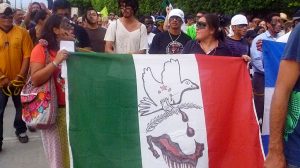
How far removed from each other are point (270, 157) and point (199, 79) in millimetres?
1746

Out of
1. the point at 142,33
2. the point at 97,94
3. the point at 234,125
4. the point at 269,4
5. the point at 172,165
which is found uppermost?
the point at 269,4

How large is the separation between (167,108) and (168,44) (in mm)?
1774

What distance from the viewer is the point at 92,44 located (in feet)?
24.5

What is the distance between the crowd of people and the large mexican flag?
0.87 ft

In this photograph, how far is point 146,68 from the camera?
427 centimetres

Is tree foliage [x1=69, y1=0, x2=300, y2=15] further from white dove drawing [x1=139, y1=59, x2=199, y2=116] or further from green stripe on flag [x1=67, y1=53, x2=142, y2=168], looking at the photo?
green stripe on flag [x1=67, y1=53, x2=142, y2=168]

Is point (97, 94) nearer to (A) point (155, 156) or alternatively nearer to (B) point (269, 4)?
(A) point (155, 156)

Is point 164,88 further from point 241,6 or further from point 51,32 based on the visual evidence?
point 241,6

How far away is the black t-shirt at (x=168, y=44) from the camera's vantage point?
5.80 metres

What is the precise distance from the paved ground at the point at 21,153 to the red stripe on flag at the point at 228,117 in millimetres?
2456

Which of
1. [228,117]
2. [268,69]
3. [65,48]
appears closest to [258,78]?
[268,69]

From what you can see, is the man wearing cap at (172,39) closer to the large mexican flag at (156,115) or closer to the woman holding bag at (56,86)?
the large mexican flag at (156,115)

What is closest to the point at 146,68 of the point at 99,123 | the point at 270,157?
the point at 99,123

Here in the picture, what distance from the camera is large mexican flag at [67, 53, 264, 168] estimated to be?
404 centimetres
